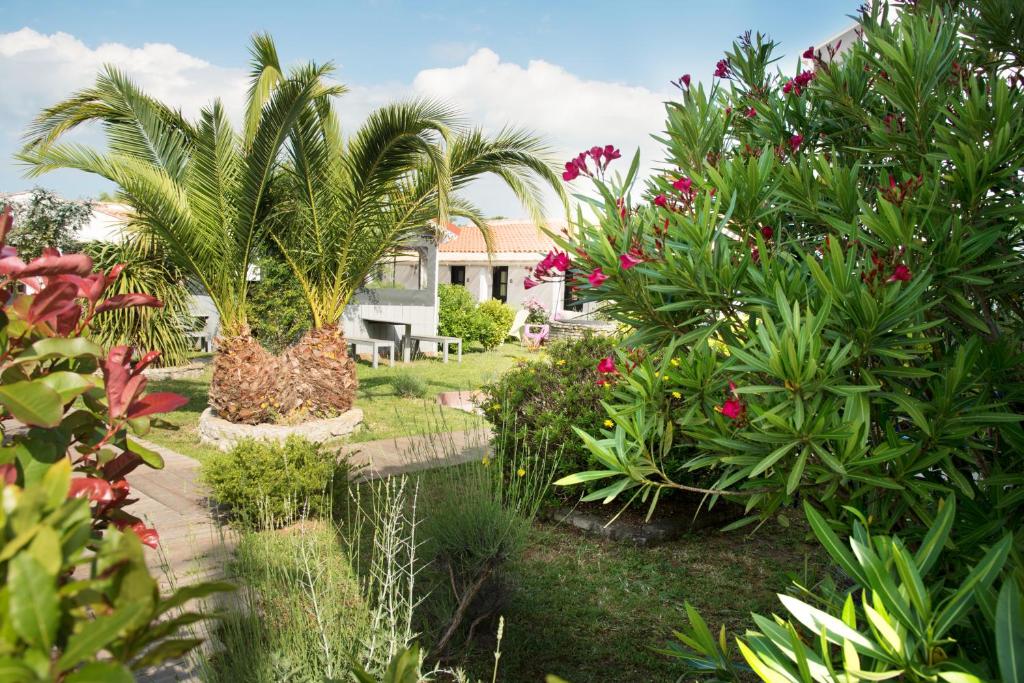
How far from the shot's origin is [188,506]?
5980 millimetres

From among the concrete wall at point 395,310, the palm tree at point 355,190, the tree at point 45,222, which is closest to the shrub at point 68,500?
the palm tree at point 355,190

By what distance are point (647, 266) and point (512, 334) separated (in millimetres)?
21841

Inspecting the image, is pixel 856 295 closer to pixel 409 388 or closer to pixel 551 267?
pixel 551 267

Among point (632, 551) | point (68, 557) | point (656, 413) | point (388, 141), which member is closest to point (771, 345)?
point (656, 413)

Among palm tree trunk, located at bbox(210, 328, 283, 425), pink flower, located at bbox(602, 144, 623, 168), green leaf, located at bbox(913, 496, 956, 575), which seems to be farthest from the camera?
palm tree trunk, located at bbox(210, 328, 283, 425)

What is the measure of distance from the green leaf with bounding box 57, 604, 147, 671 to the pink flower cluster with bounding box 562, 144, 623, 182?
6.45 ft

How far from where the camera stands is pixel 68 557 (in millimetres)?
716

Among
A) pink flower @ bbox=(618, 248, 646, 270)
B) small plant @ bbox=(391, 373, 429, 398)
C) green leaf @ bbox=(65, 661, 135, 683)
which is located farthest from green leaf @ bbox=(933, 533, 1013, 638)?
small plant @ bbox=(391, 373, 429, 398)

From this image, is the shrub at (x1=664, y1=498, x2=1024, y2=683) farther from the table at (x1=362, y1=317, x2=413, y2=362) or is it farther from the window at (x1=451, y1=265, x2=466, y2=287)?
the window at (x1=451, y1=265, x2=466, y2=287)

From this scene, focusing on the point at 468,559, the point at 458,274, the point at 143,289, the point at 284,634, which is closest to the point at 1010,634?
the point at 284,634

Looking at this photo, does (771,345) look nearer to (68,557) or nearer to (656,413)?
(656,413)

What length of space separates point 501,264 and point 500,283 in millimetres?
1250

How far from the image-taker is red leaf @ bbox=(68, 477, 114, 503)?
1180mm

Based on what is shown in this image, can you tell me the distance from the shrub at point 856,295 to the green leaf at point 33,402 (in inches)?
55.1
